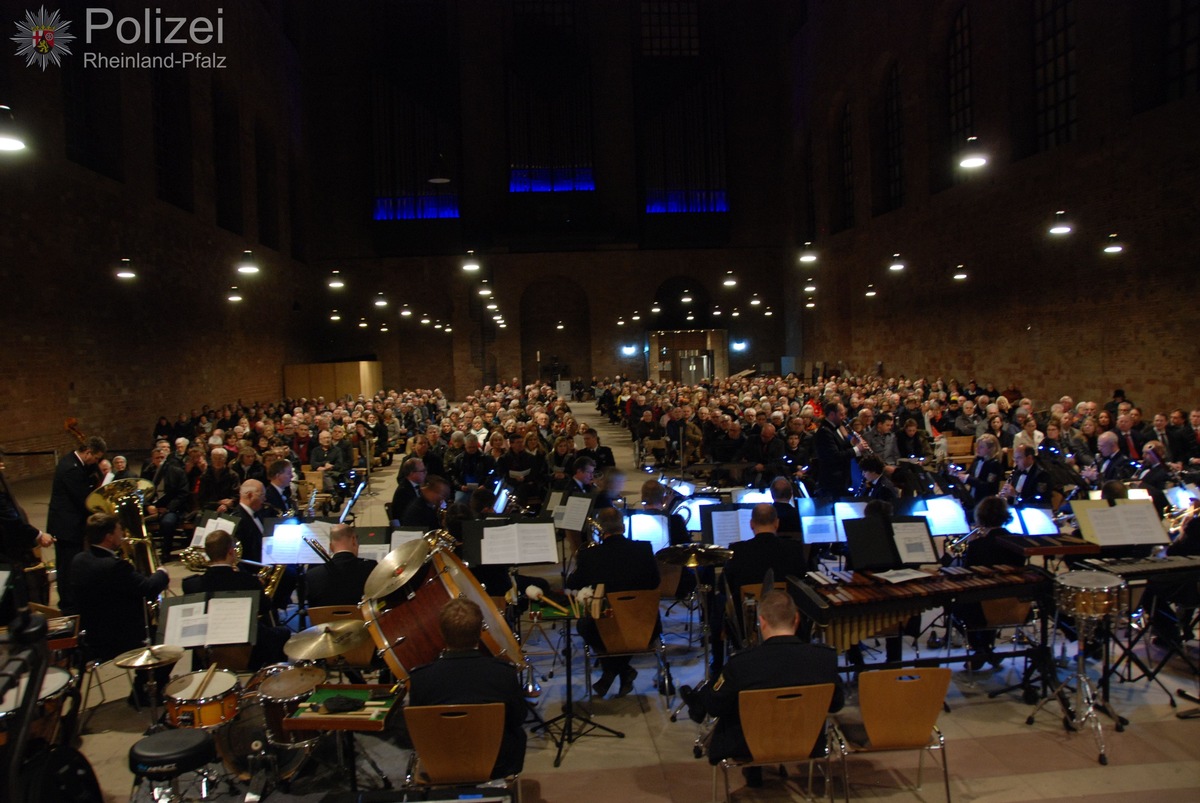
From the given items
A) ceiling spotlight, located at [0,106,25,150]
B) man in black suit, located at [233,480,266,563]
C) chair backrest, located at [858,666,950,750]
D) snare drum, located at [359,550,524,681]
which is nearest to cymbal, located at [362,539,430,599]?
snare drum, located at [359,550,524,681]

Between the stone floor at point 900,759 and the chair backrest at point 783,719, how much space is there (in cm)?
72

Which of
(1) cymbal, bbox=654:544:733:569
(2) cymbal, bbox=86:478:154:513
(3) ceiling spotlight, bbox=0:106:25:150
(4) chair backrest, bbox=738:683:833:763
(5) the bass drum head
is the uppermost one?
(3) ceiling spotlight, bbox=0:106:25:150

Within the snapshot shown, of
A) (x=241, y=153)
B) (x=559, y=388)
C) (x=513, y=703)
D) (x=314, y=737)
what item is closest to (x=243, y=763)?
(x=314, y=737)

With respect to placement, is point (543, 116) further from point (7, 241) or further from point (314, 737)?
point (314, 737)

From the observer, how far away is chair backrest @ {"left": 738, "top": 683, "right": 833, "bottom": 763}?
376 centimetres

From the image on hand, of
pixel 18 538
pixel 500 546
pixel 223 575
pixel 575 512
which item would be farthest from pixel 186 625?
pixel 18 538

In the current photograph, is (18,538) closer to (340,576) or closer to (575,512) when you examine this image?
(340,576)

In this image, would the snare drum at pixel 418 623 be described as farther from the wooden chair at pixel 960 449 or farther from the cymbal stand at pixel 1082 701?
the wooden chair at pixel 960 449

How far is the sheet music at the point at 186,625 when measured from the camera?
191 inches

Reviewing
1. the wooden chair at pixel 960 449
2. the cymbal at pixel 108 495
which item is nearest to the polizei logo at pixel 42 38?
the cymbal at pixel 108 495

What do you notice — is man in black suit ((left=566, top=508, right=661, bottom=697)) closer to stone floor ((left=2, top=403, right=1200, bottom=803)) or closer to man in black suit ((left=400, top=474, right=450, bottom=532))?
stone floor ((left=2, top=403, right=1200, bottom=803))

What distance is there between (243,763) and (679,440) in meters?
10.5

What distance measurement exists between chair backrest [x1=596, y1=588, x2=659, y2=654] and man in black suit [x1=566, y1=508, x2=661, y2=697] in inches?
3.2

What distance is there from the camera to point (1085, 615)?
485 cm
